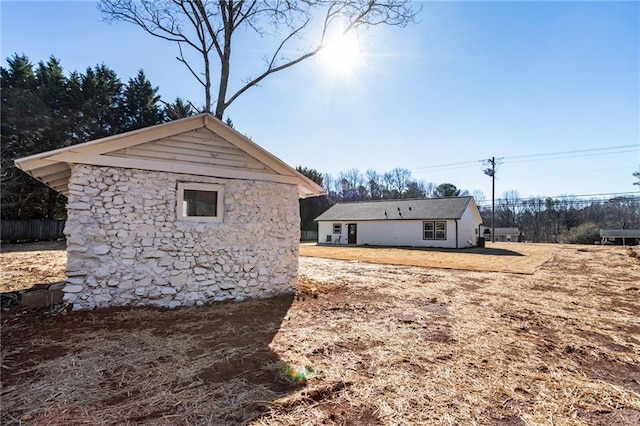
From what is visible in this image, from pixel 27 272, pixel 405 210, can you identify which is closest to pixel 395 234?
pixel 405 210

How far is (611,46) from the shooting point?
8742 mm

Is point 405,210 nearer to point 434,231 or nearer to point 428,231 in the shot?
point 428,231

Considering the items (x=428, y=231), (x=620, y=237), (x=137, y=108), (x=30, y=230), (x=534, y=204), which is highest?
(x=137, y=108)

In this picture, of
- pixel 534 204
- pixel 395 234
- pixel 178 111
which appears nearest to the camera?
pixel 178 111

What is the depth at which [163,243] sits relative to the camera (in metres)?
5.56

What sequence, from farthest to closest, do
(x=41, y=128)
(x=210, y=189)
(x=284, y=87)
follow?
1. (x=41, y=128)
2. (x=284, y=87)
3. (x=210, y=189)

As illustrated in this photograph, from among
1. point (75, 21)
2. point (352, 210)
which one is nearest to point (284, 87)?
point (75, 21)

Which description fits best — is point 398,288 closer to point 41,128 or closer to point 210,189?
point 210,189

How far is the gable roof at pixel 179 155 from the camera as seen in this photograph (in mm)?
5109

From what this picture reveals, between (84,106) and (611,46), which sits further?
(84,106)

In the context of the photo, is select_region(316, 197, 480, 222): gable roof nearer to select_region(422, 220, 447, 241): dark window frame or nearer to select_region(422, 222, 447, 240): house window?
select_region(422, 220, 447, 241): dark window frame

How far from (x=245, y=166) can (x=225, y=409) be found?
4747 millimetres

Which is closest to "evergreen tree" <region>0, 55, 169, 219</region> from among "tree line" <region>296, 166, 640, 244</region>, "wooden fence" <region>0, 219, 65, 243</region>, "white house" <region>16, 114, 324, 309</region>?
"wooden fence" <region>0, 219, 65, 243</region>

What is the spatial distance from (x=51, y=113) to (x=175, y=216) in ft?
68.8
